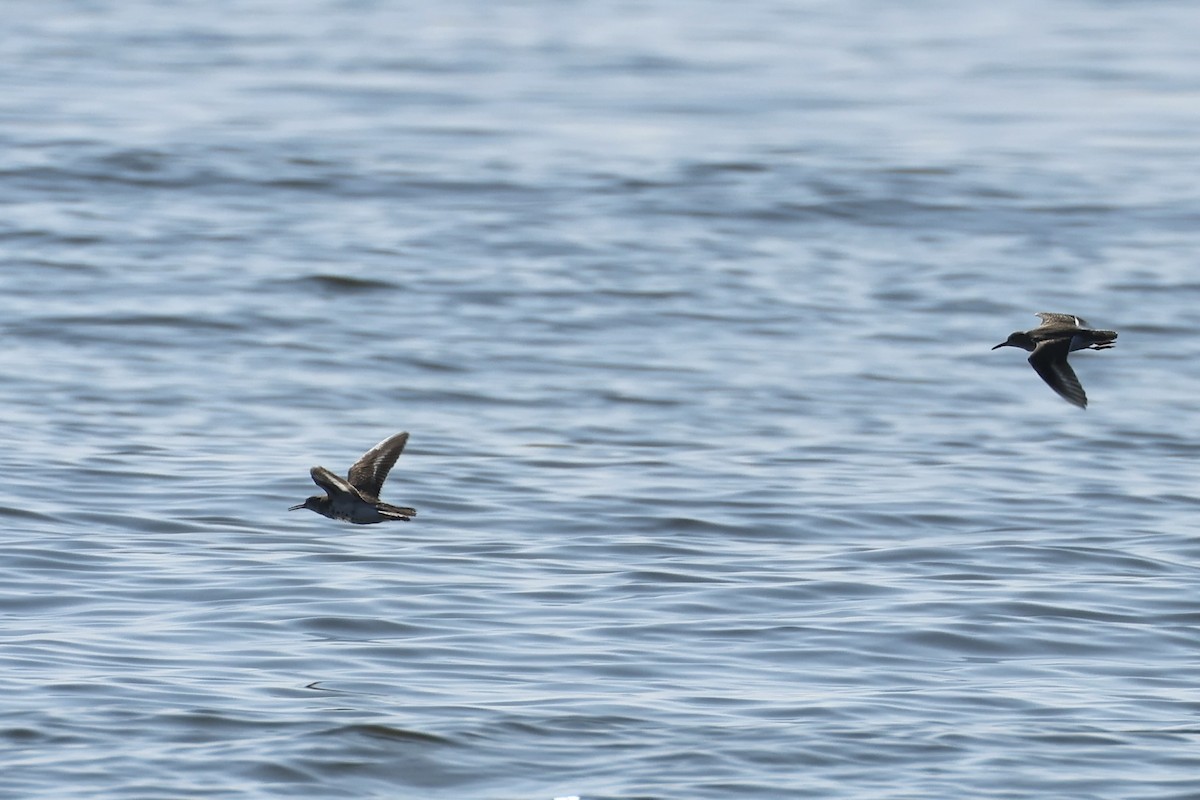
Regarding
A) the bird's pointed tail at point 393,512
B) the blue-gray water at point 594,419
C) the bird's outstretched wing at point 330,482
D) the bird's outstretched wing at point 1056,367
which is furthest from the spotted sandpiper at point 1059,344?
the bird's outstretched wing at point 330,482

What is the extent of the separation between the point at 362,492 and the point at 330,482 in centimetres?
47

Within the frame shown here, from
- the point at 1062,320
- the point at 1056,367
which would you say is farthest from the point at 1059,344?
the point at 1062,320

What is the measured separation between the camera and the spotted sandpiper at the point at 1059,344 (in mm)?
8680

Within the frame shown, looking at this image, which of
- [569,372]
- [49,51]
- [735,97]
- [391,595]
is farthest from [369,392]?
[49,51]

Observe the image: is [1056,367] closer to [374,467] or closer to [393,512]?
[393,512]

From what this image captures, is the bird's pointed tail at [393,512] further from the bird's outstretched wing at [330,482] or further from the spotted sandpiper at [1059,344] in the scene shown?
the spotted sandpiper at [1059,344]

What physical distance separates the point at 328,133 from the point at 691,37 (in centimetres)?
946

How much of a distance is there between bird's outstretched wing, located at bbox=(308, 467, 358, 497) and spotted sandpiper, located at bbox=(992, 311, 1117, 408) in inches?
114

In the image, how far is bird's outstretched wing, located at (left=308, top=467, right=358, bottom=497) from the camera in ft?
27.9

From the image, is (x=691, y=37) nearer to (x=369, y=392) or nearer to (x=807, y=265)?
(x=807, y=265)

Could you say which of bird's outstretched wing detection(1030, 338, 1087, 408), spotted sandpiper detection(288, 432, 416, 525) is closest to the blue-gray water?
spotted sandpiper detection(288, 432, 416, 525)

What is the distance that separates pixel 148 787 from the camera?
25.1ft

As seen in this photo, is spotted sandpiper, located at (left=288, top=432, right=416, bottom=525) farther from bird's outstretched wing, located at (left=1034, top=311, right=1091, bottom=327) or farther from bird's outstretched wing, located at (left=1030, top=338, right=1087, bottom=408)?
bird's outstretched wing, located at (left=1034, top=311, right=1091, bottom=327)

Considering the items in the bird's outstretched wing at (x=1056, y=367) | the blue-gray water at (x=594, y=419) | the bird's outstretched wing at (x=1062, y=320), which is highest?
the bird's outstretched wing at (x=1062, y=320)
